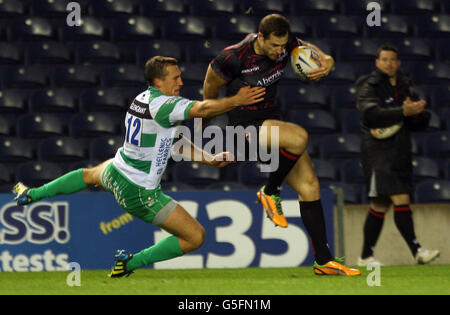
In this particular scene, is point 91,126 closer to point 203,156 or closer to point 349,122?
point 349,122

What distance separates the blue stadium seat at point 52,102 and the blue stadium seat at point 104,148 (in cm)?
77

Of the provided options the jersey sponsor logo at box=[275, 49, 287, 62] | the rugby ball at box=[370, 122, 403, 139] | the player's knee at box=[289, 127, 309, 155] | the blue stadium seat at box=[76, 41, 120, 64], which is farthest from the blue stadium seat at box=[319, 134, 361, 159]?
the player's knee at box=[289, 127, 309, 155]

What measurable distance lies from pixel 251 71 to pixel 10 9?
18.7 ft

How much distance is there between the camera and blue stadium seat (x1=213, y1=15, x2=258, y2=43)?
10289 millimetres

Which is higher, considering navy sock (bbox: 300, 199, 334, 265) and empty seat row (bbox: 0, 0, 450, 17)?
empty seat row (bbox: 0, 0, 450, 17)

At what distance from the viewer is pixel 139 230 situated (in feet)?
24.5

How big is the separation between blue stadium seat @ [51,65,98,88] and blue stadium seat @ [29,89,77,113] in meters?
0.21

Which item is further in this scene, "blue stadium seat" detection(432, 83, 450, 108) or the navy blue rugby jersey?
"blue stadium seat" detection(432, 83, 450, 108)

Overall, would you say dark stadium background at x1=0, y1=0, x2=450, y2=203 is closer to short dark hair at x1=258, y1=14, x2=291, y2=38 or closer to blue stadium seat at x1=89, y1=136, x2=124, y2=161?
blue stadium seat at x1=89, y1=136, x2=124, y2=161

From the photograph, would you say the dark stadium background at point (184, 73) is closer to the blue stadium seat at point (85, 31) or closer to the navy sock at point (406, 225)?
the blue stadium seat at point (85, 31)

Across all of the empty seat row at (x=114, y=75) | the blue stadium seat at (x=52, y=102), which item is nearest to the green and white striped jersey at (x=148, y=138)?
the blue stadium seat at (x=52, y=102)

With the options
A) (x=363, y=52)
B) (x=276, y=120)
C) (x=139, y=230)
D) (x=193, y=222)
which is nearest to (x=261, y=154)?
(x=276, y=120)

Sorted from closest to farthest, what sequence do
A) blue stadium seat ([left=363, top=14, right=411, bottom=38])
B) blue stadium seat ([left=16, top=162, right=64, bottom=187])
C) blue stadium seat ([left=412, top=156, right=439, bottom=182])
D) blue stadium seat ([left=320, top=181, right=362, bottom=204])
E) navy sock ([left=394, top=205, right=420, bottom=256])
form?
navy sock ([left=394, top=205, right=420, bottom=256]) < blue stadium seat ([left=320, top=181, right=362, bottom=204]) < blue stadium seat ([left=16, top=162, right=64, bottom=187]) < blue stadium seat ([left=412, top=156, right=439, bottom=182]) < blue stadium seat ([left=363, top=14, right=411, bottom=38])

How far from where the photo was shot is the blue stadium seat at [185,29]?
34.2 feet
